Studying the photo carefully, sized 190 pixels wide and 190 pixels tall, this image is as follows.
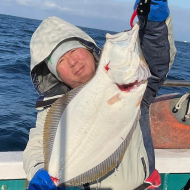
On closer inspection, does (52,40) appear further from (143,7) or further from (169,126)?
(169,126)

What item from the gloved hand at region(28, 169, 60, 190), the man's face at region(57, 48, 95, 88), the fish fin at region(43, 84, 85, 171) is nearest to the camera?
the gloved hand at region(28, 169, 60, 190)

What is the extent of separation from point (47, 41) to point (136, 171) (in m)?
1.12

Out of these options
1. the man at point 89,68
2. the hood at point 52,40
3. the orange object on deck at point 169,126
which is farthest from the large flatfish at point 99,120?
the orange object on deck at point 169,126

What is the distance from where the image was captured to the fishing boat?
8.12 feet

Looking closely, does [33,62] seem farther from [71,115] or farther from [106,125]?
[106,125]

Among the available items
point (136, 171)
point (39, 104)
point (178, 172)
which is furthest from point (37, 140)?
point (178, 172)

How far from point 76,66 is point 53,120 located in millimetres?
480

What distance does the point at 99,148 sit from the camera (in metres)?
1.73

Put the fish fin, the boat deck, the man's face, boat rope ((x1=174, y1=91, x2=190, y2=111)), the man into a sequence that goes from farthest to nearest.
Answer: boat rope ((x1=174, y1=91, x2=190, y2=111))
the boat deck
the man's face
the man
the fish fin

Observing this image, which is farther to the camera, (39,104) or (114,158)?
(39,104)

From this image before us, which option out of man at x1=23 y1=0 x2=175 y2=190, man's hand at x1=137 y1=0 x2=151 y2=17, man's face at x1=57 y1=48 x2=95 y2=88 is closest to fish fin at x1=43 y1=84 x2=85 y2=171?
man at x1=23 y1=0 x2=175 y2=190

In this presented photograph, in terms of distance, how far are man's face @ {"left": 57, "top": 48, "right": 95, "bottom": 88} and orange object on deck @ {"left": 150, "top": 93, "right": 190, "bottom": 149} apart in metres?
1.40

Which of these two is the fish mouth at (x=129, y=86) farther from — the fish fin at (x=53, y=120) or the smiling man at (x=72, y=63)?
Answer: the smiling man at (x=72, y=63)

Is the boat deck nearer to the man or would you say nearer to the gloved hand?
the man
